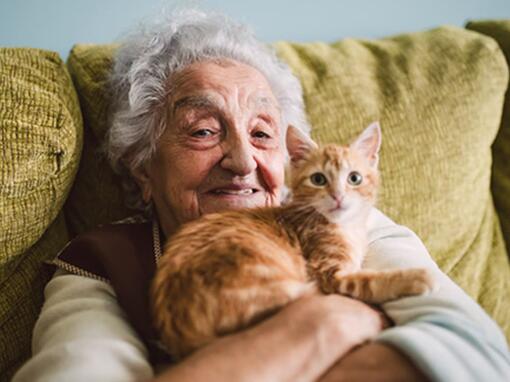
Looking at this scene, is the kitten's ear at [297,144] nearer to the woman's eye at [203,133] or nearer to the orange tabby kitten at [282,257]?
the orange tabby kitten at [282,257]

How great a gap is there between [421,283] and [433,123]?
0.80 m

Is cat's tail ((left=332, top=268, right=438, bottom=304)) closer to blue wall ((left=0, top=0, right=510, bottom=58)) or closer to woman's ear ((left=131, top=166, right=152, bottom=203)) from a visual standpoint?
woman's ear ((left=131, top=166, right=152, bottom=203))

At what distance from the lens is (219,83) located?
1.13 m

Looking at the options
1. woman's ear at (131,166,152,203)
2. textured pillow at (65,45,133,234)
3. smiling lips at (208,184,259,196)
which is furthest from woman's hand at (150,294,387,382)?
textured pillow at (65,45,133,234)

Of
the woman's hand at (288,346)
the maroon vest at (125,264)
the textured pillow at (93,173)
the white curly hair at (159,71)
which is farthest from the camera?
the textured pillow at (93,173)

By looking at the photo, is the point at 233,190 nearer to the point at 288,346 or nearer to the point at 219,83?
the point at 219,83

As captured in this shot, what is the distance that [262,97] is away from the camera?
3.84 ft

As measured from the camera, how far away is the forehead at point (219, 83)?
112cm

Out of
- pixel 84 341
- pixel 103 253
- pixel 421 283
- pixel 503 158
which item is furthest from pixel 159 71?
pixel 503 158

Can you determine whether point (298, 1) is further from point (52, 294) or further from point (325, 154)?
point (52, 294)

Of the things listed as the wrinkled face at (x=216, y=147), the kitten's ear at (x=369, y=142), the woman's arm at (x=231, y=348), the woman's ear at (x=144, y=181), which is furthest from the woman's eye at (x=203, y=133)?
the woman's arm at (x=231, y=348)

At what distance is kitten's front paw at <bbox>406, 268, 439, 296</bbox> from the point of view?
781 mm

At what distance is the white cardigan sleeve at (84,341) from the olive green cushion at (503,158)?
53.8 inches

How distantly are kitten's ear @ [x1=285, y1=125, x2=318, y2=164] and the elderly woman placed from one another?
0.23 feet
